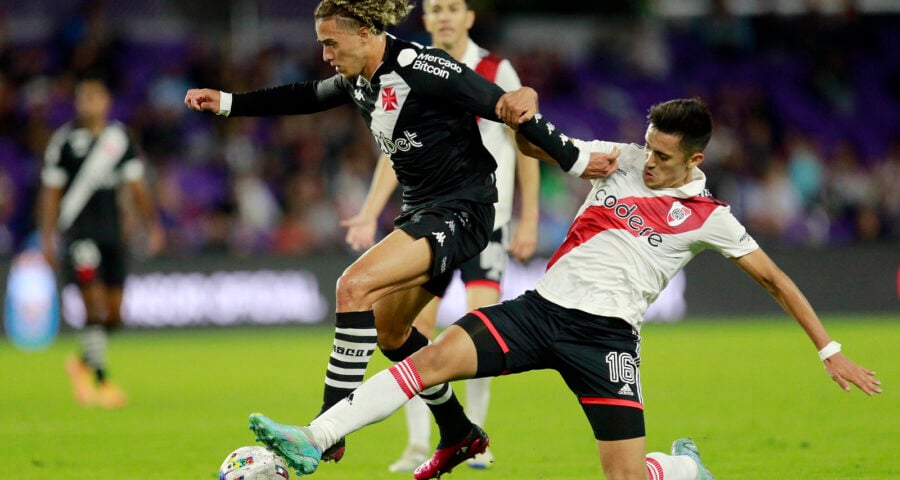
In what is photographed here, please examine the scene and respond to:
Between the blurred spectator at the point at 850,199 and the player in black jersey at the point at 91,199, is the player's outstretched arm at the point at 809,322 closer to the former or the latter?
the player in black jersey at the point at 91,199

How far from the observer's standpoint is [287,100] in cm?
612

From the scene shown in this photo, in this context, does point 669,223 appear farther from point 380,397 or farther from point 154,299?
point 154,299

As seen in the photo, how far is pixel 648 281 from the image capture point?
5.62 metres

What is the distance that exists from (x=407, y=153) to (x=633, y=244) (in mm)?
1155

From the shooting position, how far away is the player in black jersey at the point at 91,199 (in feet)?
35.8

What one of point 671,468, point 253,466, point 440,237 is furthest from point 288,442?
point 671,468

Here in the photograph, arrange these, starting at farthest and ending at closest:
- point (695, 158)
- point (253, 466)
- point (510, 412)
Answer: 1. point (510, 412)
2. point (695, 158)
3. point (253, 466)

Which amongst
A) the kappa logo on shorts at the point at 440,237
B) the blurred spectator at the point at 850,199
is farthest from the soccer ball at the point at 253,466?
the blurred spectator at the point at 850,199

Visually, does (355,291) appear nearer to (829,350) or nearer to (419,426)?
(419,426)

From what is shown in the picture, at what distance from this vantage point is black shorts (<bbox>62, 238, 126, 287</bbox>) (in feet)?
35.9

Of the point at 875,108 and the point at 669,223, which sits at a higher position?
the point at 875,108

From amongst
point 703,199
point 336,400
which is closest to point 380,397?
point 336,400

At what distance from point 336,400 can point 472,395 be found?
201 centimetres

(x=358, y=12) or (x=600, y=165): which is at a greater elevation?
(x=358, y=12)
